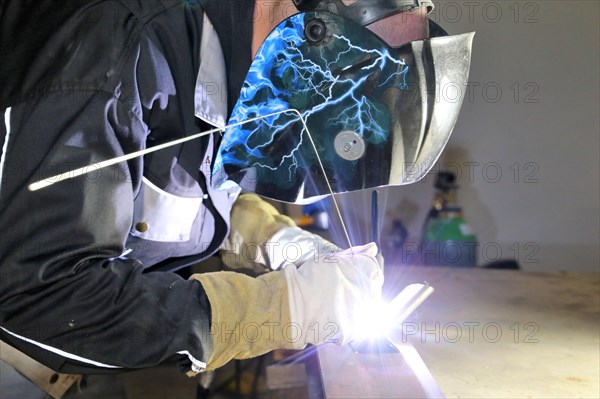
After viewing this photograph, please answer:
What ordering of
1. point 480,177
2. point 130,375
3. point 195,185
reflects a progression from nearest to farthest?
point 195,185
point 130,375
point 480,177

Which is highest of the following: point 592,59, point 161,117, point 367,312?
point 592,59

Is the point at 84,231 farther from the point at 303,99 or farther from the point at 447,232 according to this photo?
the point at 447,232

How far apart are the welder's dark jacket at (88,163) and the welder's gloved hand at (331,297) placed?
0.50 ft

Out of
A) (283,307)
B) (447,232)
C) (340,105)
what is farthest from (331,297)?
(447,232)

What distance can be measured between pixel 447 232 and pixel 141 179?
1.78 meters

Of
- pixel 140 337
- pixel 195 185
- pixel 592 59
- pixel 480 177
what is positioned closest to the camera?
pixel 140 337

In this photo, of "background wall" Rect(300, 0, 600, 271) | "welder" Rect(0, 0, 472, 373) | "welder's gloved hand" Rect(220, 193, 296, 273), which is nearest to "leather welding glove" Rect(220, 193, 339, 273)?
"welder's gloved hand" Rect(220, 193, 296, 273)

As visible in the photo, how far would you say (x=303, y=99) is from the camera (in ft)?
3.10

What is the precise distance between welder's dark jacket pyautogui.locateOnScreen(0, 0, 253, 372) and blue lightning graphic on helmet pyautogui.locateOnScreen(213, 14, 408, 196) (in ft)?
0.33

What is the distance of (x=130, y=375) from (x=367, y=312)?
1069 millimetres

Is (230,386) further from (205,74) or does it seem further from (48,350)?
(205,74)

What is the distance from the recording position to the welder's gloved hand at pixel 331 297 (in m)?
0.87

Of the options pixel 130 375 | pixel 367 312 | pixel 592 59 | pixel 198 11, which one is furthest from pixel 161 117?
pixel 592 59

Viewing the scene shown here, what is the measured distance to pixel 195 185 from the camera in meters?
1.02
